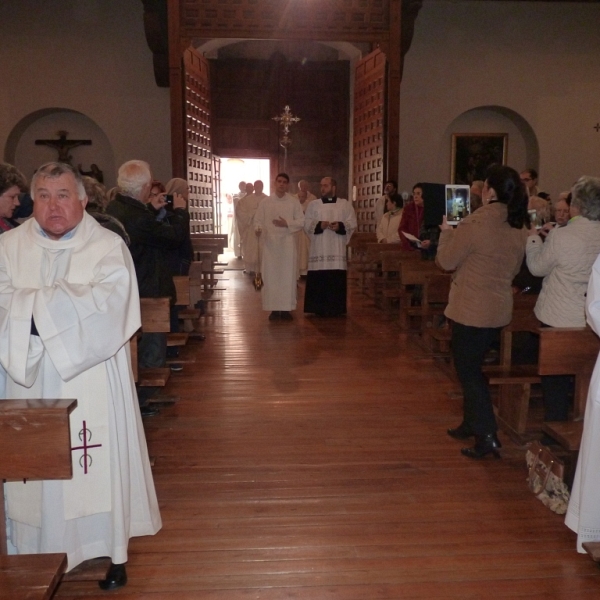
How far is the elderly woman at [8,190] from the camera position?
390cm

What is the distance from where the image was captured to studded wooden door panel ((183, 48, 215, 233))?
1125 cm

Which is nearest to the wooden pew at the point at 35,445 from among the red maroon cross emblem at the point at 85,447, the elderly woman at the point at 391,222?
the red maroon cross emblem at the point at 85,447

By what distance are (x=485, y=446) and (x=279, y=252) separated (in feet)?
17.3

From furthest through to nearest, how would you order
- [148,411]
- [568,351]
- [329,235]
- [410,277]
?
[329,235], [410,277], [148,411], [568,351]

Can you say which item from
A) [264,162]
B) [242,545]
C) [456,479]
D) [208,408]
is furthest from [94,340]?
[264,162]

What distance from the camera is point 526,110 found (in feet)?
45.7

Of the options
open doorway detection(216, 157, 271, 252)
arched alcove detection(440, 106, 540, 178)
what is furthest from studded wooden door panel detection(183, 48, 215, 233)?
arched alcove detection(440, 106, 540, 178)

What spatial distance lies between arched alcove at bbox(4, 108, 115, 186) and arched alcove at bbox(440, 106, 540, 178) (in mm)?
6709

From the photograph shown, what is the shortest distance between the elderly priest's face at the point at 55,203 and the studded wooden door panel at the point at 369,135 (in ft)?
30.7

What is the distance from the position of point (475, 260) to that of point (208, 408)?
2.32 metres

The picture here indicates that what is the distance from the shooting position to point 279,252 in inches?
361

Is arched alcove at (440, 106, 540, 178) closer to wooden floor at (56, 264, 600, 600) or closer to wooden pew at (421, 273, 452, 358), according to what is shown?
wooden pew at (421, 273, 452, 358)

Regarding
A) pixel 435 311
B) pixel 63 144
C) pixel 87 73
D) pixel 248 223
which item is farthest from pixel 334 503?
pixel 63 144

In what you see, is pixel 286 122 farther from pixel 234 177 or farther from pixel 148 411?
pixel 148 411
